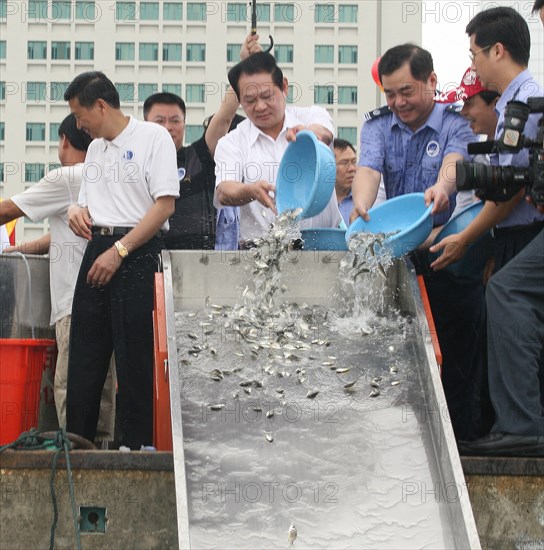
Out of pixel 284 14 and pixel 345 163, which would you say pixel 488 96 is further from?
pixel 284 14

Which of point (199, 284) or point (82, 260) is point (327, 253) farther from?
point (82, 260)

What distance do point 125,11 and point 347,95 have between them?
13.0 m

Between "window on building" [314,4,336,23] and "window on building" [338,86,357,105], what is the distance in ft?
13.2

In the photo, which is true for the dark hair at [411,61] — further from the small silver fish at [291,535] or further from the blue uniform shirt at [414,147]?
the small silver fish at [291,535]

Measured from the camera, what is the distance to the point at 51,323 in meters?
7.02

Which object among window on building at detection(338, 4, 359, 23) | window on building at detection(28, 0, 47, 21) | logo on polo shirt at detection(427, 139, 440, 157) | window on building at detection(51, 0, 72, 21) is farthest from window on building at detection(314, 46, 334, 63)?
logo on polo shirt at detection(427, 139, 440, 157)

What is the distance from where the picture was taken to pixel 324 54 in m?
63.1

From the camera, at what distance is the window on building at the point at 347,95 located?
203ft

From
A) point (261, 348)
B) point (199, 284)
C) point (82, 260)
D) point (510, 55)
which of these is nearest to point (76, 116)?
point (82, 260)

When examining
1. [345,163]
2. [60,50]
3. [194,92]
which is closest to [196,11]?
[194,92]

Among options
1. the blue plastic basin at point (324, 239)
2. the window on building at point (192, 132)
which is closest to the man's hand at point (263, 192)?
the blue plastic basin at point (324, 239)

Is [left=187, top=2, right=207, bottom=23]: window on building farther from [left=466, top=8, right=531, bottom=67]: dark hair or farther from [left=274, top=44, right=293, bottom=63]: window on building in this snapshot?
[left=466, top=8, right=531, bottom=67]: dark hair

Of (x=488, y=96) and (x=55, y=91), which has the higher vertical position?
(x=55, y=91)

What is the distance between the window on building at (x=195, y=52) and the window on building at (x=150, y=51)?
5.97 ft
